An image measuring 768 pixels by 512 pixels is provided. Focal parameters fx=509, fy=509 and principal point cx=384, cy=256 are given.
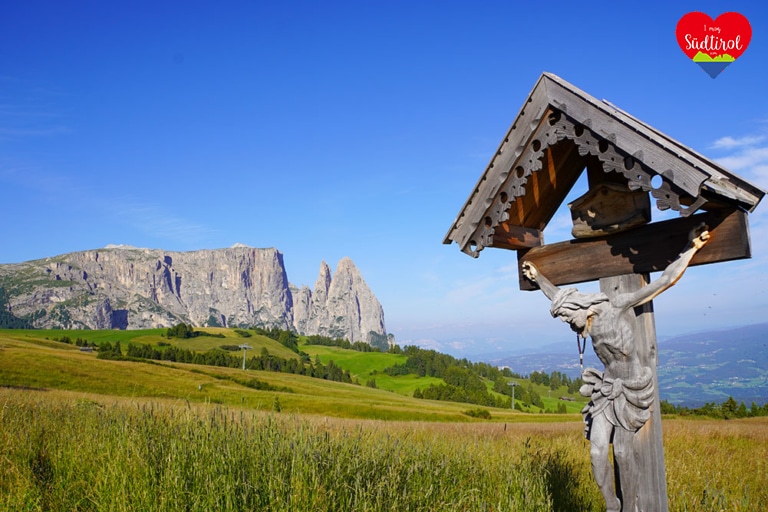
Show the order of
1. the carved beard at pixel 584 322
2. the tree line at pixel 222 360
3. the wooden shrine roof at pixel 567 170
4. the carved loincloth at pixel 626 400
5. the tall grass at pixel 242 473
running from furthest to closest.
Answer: the tree line at pixel 222 360 < the tall grass at pixel 242 473 < the carved beard at pixel 584 322 < the carved loincloth at pixel 626 400 < the wooden shrine roof at pixel 567 170

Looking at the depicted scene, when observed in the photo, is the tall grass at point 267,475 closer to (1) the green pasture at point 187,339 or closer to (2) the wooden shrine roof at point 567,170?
(2) the wooden shrine roof at point 567,170

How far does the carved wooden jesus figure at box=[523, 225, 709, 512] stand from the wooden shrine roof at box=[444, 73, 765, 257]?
500 mm

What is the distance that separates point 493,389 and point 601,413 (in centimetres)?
14016

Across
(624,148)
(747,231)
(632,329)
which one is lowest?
(632,329)

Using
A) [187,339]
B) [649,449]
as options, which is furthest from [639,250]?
[187,339]

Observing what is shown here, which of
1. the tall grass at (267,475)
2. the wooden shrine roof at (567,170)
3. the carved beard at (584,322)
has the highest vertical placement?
the wooden shrine roof at (567,170)

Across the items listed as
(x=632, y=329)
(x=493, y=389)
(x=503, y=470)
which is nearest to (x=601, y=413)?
(x=632, y=329)

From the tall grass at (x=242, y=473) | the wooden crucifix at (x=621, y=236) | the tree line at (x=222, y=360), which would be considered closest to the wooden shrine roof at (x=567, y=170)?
the wooden crucifix at (x=621, y=236)

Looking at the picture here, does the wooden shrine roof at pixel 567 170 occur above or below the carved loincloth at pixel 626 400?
above

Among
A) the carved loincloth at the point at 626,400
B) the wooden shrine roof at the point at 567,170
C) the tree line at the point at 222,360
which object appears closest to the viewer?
the wooden shrine roof at the point at 567,170

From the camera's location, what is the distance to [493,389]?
137 m

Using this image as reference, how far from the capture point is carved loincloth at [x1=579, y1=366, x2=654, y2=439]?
4.25m

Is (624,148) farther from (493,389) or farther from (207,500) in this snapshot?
(493,389)

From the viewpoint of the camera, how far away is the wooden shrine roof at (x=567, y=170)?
4.00m
